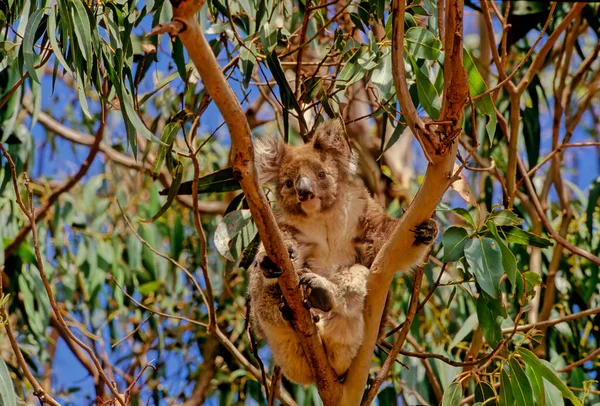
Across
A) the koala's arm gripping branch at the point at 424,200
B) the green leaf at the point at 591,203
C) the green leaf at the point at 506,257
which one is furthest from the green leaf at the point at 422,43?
the green leaf at the point at 591,203

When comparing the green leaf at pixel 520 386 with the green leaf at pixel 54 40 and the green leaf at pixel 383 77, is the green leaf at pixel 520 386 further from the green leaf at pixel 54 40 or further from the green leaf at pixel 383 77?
the green leaf at pixel 54 40

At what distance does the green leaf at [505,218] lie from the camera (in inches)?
124

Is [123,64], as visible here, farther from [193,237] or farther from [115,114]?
[115,114]

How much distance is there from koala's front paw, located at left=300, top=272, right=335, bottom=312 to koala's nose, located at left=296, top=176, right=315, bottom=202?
0.42 meters

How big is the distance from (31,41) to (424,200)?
4.94 ft

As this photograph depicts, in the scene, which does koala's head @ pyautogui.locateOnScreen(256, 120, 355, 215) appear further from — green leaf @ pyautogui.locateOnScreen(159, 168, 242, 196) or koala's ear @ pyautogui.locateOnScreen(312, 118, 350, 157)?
green leaf @ pyautogui.locateOnScreen(159, 168, 242, 196)

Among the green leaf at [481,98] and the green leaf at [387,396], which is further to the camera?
the green leaf at [387,396]

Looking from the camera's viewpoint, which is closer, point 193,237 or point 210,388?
point 210,388

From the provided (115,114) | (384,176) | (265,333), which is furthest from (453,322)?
(115,114)

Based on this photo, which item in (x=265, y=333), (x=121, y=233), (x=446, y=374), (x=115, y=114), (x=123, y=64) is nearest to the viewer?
(x=123, y=64)

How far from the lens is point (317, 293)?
126 inches

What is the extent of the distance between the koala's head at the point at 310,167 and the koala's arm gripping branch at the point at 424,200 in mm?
664

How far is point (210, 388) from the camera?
5.48 metres

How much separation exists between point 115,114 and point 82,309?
2.06 meters
